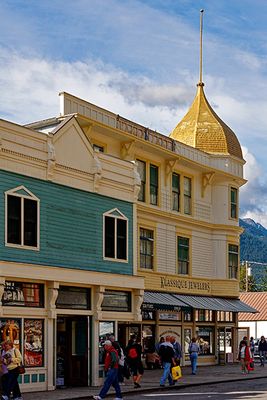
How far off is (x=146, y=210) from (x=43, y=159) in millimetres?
11172

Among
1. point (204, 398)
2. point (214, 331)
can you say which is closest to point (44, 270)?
point (204, 398)

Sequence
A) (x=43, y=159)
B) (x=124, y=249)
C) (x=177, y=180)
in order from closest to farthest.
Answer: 1. (x=43, y=159)
2. (x=124, y=249)
3. (x=177, y=180)

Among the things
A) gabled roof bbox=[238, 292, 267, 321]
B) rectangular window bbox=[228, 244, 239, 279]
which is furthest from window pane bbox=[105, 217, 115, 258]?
gabled roof bbox=[238, 292, 267, 321]

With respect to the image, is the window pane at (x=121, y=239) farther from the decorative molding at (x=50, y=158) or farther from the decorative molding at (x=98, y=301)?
the decorative molding at (x=50, y=158)

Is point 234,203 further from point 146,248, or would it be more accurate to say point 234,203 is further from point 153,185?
point 146,248

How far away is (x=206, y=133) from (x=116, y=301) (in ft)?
51.9

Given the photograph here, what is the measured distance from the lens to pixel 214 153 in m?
43.0

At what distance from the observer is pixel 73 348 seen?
28.0 metres

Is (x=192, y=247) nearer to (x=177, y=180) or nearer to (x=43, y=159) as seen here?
(x=177, y=180)

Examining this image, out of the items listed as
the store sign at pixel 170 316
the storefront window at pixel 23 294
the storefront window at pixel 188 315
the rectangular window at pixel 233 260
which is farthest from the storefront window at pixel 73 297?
the rectangular window at pixel 233 260

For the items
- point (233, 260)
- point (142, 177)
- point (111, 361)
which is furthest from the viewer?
point (233, 260)

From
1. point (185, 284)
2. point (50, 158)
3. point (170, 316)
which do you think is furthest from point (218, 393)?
point (185, 284)

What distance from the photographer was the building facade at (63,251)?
82.2 feet

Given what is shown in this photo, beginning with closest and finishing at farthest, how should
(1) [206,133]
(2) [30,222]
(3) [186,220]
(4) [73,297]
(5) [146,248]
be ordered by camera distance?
(2) [30,222] < (4) [73,297] < (5) [146,248] < (3) [186,220] < (1) [206,133]
